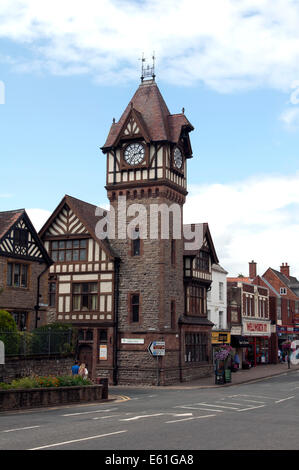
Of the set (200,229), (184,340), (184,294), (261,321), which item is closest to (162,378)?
(184,340)

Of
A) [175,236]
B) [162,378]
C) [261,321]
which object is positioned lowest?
[162,378]

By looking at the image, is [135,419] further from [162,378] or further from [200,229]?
[200,229]

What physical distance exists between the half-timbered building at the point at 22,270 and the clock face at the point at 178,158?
12812 millimetres

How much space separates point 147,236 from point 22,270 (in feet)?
33.0

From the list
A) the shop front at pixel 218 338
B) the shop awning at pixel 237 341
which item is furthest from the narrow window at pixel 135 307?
the shop awning at pixel 237 341

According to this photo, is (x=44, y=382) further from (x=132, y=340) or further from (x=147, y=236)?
(x=147, y=236)

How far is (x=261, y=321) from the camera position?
6725cm

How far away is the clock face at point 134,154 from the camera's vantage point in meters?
42.1

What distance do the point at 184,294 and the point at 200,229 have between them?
5772mm

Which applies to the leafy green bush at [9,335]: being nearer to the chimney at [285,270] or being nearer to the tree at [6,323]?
the tree at [6,323]

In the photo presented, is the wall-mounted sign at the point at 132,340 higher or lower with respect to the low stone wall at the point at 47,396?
higher

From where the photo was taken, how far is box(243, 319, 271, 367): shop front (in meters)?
62.8

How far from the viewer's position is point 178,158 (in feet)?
144

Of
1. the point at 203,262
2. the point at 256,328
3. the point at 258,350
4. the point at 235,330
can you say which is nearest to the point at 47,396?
the point at 203,262
